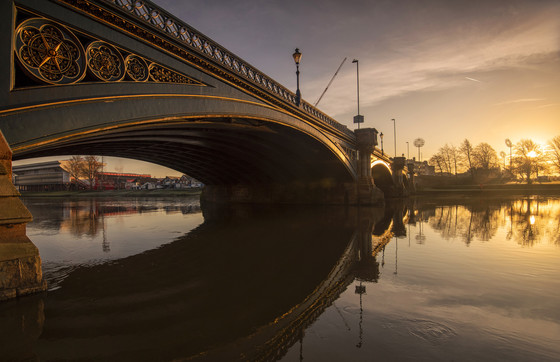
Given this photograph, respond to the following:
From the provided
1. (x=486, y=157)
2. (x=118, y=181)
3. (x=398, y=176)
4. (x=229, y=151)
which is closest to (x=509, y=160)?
(x=486, y=157)

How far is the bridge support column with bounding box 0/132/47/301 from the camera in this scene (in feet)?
15.7

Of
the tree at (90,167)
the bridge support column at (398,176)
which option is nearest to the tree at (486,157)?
the bridge support column at (398,176)

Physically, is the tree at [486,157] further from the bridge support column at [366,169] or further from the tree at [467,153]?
the bridge support column at [366,169]

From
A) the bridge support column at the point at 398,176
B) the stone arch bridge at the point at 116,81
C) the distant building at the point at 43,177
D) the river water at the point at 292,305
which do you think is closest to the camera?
the river water at the point at 292,305

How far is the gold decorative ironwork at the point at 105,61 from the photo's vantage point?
7141mm

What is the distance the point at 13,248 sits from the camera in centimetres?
477

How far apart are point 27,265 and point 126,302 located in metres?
1.93

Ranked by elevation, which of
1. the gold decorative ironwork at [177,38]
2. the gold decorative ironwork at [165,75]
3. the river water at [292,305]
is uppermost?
the gold decorative ironwork at [177,38]

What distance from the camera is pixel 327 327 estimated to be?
3.97 meters

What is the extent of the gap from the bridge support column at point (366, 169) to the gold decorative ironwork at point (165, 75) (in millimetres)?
25502

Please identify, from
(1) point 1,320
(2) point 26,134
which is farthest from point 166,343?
(2) point 26,134

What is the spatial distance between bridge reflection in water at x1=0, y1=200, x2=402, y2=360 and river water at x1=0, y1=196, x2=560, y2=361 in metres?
0.02

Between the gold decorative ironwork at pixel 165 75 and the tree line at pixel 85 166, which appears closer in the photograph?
the gold decorative ironwork at pixel 165 75

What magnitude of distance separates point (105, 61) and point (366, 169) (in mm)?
29665
